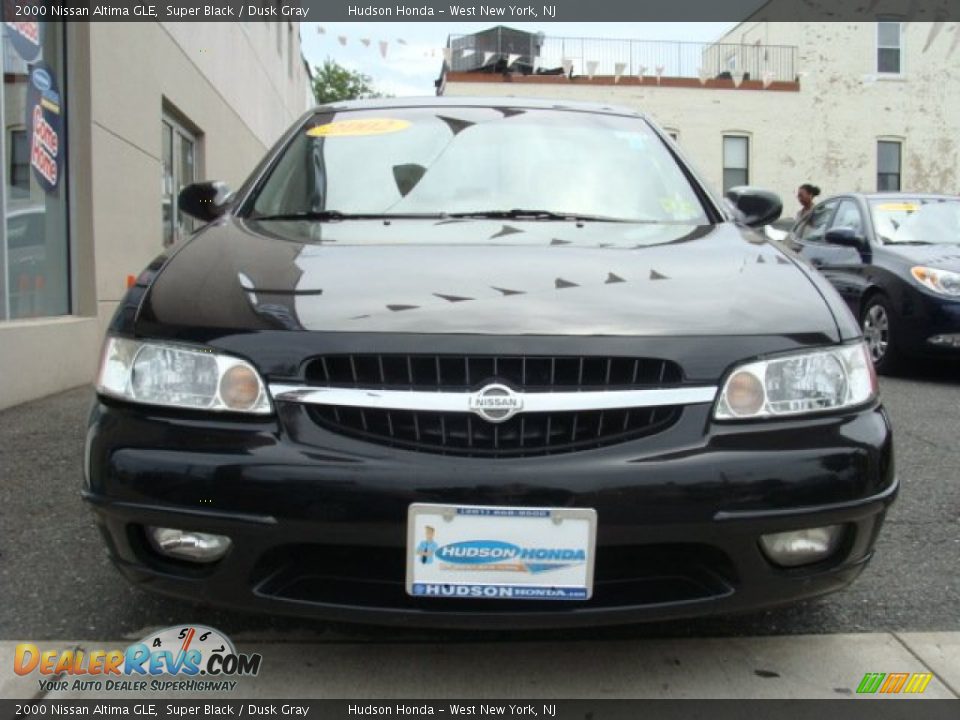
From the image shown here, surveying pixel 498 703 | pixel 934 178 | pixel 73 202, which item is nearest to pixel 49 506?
pixel 498 703

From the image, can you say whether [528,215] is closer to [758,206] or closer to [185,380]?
[758,206]

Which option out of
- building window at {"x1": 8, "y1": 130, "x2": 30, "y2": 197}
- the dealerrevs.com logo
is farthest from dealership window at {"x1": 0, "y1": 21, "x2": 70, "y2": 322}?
the dealerrevs.com logo

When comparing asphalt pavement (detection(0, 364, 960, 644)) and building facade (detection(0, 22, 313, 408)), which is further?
building facade (detection(0, 22, 313, 408))

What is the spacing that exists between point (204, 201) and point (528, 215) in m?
1.24

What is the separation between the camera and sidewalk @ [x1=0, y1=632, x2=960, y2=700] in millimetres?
2113

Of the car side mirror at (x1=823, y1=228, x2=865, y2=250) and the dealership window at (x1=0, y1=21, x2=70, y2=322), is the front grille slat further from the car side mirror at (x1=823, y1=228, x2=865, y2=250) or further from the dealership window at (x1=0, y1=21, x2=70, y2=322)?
the car side mirror at (x1=823, y1=228, x2=865, y2=250)

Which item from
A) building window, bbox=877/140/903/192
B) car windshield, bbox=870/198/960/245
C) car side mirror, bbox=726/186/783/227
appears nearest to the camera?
car side mirror, bbox=726/186/783/227

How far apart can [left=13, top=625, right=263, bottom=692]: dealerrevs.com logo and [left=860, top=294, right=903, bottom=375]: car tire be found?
572cm

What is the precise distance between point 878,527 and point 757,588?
35 centimetres

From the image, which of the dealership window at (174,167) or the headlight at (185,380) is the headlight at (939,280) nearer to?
the headlight at (185,380)

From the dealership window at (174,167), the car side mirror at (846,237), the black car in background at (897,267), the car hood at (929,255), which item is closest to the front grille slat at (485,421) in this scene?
the black car in background at (897,267)

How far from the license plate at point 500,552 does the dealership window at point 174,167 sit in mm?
7347

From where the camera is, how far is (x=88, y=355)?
6270 millimetres

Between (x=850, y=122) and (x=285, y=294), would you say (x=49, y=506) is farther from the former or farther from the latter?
(x=850, y=122)
